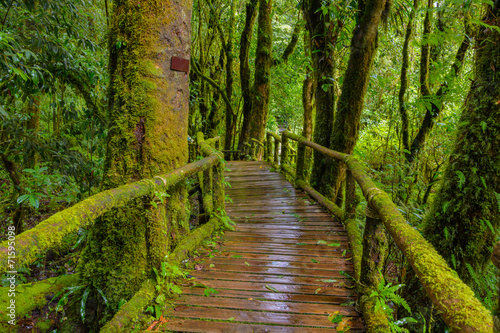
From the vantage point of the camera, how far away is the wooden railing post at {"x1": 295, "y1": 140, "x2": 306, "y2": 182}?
6391mm

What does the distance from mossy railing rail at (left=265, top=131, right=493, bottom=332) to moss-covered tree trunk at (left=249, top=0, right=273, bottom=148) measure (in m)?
7.77

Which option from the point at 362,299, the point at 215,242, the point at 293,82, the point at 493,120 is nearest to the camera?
the point at 362,299

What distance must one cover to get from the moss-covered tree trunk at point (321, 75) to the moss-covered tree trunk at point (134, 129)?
3644 mm

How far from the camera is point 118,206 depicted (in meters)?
2.05

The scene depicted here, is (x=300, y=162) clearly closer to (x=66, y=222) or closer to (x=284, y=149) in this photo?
(x=284, y=149)

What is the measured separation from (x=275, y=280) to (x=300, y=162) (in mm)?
3801

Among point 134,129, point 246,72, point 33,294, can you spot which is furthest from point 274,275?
point 246,72

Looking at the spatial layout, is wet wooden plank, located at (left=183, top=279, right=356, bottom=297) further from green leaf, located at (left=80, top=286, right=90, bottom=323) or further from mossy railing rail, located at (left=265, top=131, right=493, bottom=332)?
green leaf, located at (left=80, top=286, right=90, bottom=323)

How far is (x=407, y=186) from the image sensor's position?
596cm

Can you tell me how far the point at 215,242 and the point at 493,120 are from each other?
3254mm

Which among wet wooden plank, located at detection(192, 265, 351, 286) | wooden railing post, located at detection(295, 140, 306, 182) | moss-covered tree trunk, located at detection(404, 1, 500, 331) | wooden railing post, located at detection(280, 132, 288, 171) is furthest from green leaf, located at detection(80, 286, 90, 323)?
wooden railing post, located at detection(280, 132, 288, 171)

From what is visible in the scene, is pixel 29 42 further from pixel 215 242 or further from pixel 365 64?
pixel 365 64

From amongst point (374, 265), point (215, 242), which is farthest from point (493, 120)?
point (215, 242)

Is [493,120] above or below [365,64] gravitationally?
below
